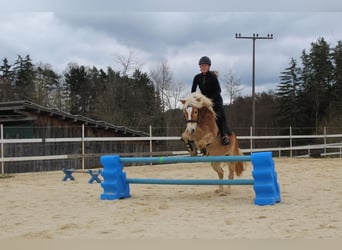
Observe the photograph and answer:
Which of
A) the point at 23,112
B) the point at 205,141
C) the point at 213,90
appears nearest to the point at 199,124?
the point at 205,141

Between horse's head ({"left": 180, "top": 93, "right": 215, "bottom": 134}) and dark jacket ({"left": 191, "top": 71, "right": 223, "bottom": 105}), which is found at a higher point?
dark jacket ({"left": 191, "top": 71, "right": 223, "bottom": 105})

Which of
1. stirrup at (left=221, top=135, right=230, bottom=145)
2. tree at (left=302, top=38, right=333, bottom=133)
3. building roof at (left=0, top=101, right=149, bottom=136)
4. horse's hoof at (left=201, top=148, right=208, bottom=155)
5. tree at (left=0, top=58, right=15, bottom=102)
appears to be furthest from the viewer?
tree at (left=302, top=38, right=333, bottom=133)

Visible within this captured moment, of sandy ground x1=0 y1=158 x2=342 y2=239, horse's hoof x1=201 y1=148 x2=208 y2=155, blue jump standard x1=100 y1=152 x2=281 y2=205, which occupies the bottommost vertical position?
sandy ground x1=0 y1=158 x2=342 y2=239

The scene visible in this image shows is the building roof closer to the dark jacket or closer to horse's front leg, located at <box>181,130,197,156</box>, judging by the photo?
the dark jacket

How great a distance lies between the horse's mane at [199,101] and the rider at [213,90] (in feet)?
1.23

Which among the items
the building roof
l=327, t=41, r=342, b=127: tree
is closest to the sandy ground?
the building roof

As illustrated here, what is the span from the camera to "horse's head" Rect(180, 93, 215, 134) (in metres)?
5.77

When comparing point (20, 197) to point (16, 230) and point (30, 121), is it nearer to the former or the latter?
point (16, 230)

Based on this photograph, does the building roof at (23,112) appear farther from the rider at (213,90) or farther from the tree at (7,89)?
the tree at (7,89)

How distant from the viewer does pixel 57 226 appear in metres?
4.31

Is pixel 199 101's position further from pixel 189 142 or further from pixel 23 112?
pixel 23 112

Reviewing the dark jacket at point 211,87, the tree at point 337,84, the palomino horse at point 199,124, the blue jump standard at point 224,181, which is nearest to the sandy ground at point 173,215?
the blue jump standard at point 224,181

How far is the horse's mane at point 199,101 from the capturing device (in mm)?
5887

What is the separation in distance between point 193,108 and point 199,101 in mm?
213
